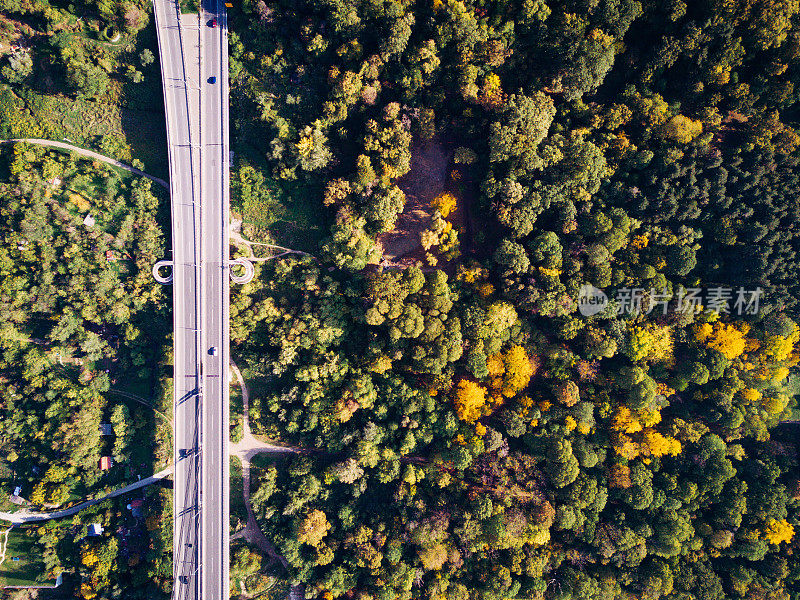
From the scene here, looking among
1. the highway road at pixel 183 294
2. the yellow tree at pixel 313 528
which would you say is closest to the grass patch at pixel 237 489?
A: the highway road at pixel 183 294

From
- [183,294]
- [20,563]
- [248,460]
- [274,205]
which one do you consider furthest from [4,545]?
[274,205]

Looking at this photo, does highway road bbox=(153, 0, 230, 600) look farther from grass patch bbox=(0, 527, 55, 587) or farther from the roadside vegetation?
grass patch bbox=(0, 527, 55, 587)

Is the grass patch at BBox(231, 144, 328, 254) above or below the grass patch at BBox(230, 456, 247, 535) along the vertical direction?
above

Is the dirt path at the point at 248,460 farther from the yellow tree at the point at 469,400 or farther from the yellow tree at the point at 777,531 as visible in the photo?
the yellow tree at the point at 777,531

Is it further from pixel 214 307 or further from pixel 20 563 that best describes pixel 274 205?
pixel 20 563

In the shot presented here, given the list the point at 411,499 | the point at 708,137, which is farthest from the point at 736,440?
the point at 411,499

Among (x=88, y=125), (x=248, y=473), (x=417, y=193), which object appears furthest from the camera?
(x=248, y=473)

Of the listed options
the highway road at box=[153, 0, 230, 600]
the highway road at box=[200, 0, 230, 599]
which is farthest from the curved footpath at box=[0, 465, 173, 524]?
the highway road at box=[200, 0, 230, 599]
